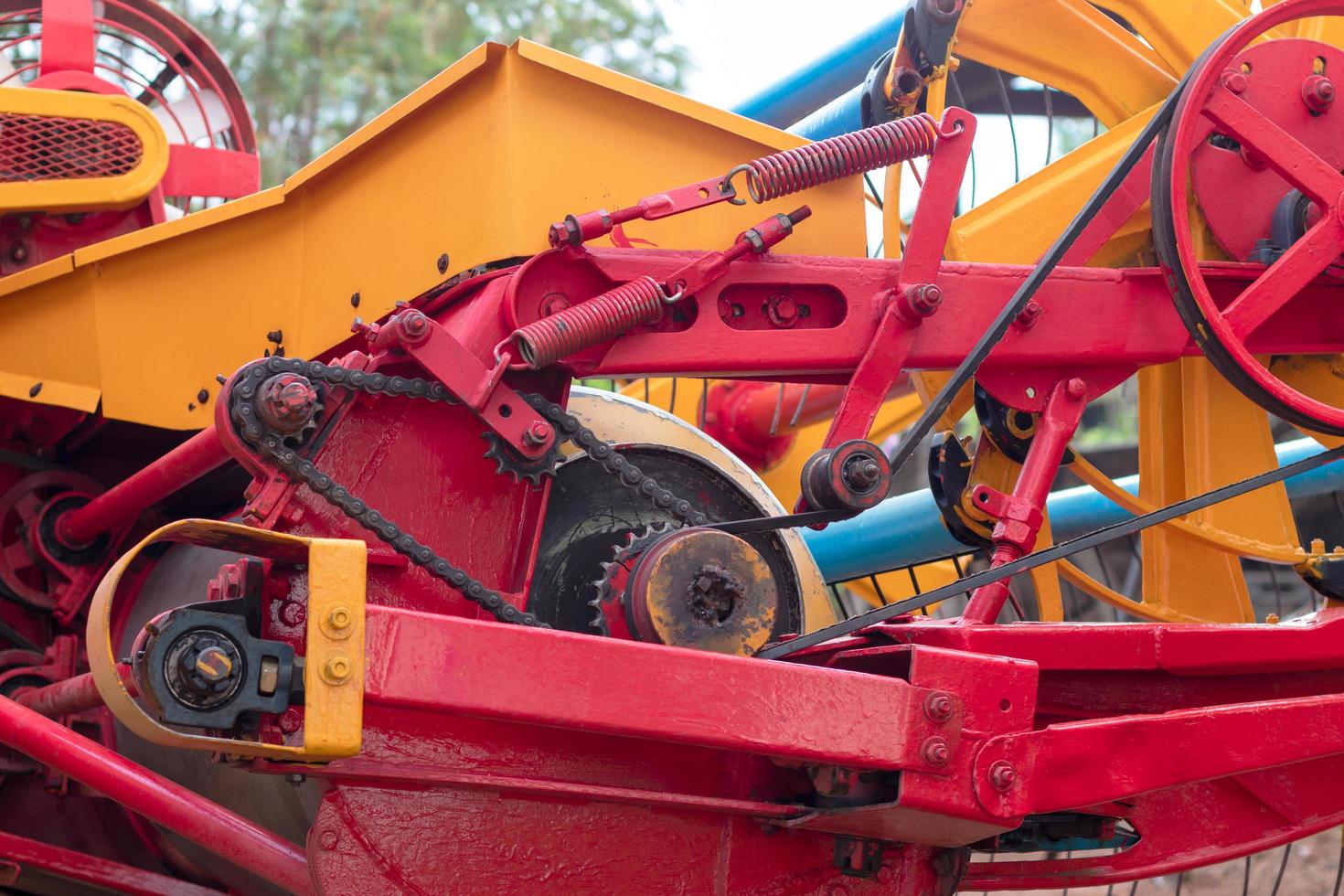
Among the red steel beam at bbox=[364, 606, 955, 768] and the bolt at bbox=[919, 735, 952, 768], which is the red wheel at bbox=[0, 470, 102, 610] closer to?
the red steel beam at bbox=[364, 606, 955, 768]

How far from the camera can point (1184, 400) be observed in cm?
356

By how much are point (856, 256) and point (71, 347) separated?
7.17ft

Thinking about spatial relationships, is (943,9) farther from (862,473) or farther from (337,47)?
(337,47)

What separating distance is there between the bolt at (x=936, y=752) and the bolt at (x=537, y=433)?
3.06 feet

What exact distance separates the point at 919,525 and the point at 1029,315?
5.55 feet

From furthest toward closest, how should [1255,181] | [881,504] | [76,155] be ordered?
1. [881,504]
2. [76,155]
3. [1255,181]

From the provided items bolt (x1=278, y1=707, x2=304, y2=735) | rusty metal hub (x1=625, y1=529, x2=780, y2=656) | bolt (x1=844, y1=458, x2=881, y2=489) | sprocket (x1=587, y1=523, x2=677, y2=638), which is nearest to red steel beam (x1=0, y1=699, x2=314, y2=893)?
bolt (x1=278, y1=707, x2=304, y2=735)

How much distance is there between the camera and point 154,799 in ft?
9.68

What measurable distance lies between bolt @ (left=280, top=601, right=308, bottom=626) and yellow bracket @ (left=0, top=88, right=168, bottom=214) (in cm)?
224

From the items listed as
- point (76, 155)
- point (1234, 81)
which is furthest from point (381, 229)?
point (1234, 81)

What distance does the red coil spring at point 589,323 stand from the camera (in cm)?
274

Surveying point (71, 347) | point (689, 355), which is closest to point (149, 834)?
point (71, 347)

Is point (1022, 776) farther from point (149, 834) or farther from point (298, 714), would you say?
point (149, 834)

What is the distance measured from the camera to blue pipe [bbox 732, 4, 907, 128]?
471 centimetres
